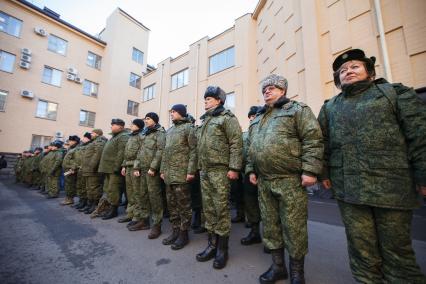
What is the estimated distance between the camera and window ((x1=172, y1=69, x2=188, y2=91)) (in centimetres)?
1548

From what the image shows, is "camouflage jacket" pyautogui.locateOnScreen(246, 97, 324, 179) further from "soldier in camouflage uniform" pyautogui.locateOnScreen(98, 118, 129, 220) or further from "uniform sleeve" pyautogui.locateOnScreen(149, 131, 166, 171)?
"soldier in camouflage uniform" pyautogui.locateOnScreen(98, 118, 129, 220)

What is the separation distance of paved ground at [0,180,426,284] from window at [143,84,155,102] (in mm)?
15555

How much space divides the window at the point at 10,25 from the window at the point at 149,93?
9451 mm

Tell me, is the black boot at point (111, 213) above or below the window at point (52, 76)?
below

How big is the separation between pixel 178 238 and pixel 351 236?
2.19 meters

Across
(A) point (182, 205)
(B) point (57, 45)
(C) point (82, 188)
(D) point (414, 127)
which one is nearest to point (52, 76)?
(B) point (57, 45)

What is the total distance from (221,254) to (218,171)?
0.98 metres

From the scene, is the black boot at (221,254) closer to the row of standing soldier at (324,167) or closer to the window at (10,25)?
the row of standing soldier at (324,167)

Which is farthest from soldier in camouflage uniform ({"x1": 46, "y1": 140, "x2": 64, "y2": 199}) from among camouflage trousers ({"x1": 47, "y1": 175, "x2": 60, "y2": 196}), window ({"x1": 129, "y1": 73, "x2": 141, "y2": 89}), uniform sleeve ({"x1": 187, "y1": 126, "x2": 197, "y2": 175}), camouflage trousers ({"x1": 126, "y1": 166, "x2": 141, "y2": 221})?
window ({"x1": 129, "y1": 73, "x2": 141, "y2": 89})

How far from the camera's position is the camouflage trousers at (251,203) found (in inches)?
127

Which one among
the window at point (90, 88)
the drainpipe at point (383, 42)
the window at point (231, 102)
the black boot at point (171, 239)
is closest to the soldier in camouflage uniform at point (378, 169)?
the black boot at point (171, 239)

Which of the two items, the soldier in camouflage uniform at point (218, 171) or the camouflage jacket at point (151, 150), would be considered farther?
the camouflage jacket at point (151, 150)

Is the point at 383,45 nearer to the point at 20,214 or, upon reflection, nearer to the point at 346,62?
the point at 346,62

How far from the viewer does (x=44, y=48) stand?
51.6 ft
